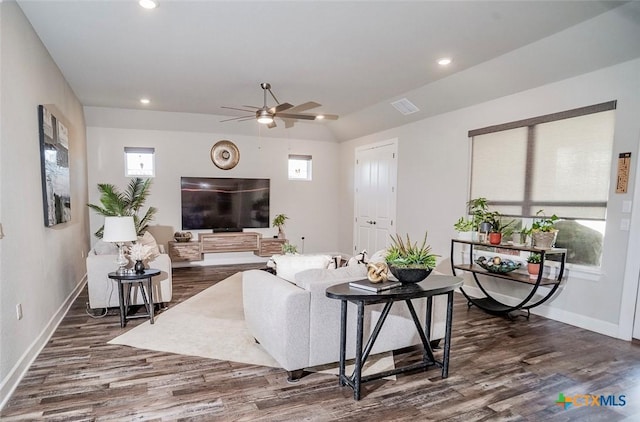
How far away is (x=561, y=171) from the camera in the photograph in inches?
→ 153

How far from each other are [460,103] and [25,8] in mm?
4699

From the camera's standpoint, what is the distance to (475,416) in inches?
86.5

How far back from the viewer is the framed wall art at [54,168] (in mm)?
3229

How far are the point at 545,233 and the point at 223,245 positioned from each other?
5.15m

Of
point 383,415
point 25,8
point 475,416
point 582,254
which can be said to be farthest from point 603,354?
point 25,8

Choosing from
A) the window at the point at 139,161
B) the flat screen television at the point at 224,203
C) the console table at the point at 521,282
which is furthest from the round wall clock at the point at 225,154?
the console table at the point at 521,282

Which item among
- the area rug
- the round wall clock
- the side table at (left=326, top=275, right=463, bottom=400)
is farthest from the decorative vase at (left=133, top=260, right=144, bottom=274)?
the round wall clock

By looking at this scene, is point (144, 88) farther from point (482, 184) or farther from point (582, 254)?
point (582, 254)

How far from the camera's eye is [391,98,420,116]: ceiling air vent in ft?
17.4

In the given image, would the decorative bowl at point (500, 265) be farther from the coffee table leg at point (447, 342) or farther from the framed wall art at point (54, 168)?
the framed wall art at point (54, 168)

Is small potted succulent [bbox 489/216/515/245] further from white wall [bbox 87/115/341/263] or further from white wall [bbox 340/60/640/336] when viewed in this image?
white wall [bbox 87/115/341/263]

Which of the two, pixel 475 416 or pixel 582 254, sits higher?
pixel 582 254

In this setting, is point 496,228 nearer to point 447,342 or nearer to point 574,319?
point 574,319

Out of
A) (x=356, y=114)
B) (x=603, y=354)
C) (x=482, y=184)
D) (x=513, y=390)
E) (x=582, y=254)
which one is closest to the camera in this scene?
(x=513, y=390)
